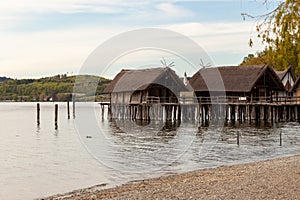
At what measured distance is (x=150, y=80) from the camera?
166ft

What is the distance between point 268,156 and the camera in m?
22.8

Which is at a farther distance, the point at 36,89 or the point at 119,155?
the point at 36,89

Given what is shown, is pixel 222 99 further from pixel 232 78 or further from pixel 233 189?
pixel 233 189

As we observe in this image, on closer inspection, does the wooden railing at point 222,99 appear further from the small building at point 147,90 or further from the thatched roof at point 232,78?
the thatched roof at point 232,78

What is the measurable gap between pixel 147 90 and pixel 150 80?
3.88 feet

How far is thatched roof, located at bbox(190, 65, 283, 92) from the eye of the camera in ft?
156

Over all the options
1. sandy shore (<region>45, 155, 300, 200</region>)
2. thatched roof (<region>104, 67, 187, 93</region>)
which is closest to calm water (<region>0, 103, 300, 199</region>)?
sandy shore (<region>45, 155, 300, 200</region>)

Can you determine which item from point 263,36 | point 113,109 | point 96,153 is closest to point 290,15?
point 263,36

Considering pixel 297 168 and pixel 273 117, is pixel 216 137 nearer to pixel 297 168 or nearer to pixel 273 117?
pixel 273 117

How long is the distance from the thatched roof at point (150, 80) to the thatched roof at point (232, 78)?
7.31ft

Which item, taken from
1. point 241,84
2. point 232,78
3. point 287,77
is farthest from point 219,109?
point 287,77

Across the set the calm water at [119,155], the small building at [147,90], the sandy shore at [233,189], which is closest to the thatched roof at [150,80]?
the small building at [147,90]

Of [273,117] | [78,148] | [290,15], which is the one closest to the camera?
[290,15]

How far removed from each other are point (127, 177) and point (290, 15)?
10.1 metres
